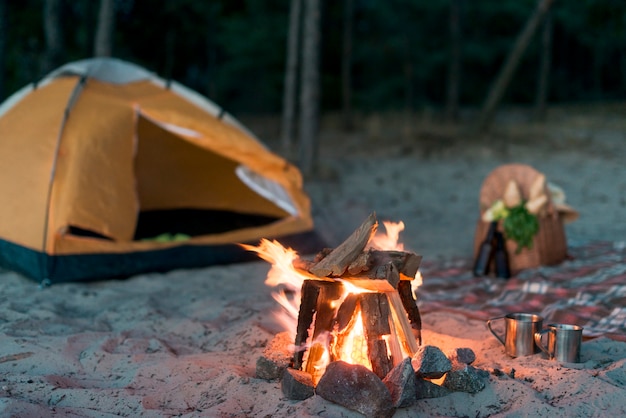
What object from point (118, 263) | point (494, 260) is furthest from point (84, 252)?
point (494, 260)

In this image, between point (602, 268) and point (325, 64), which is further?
point (325, 64)

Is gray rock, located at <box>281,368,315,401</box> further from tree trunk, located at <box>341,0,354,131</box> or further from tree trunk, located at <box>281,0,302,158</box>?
tree trunk, located at <box>341,0,354,131</box>

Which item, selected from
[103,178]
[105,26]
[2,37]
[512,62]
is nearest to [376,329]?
[103,178]

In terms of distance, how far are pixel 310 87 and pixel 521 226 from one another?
4.45m

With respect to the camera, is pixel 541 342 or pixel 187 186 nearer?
pixel 541 342

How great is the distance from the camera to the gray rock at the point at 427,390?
2.64 metres

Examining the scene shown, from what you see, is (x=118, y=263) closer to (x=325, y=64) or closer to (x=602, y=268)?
(x=602, y=268)

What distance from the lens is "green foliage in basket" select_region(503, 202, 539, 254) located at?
4.89m

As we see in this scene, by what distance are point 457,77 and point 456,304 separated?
10.5m

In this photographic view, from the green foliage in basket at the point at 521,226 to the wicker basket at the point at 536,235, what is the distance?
0.04 m

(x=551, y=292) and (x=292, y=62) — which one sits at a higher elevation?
(x=292, y=62)

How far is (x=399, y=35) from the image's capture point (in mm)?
22812

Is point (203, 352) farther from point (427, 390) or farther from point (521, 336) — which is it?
point (521, 336)

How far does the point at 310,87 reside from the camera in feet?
28.8
